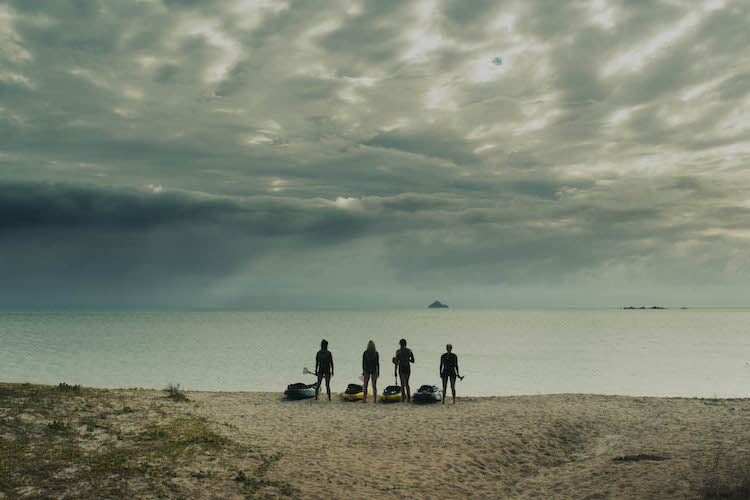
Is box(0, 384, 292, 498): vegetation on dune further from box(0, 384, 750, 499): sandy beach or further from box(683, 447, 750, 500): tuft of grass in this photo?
box(683, 447, 750, 500): tuft of grass

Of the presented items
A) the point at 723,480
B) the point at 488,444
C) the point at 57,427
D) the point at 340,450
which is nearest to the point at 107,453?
the point at 57,427

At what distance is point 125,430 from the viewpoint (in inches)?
508

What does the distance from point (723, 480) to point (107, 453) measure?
43.1 ft

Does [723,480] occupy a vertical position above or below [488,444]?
above

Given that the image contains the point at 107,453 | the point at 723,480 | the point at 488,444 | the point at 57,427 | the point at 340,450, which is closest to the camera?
the point at 723,480

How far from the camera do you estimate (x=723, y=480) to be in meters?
9.91

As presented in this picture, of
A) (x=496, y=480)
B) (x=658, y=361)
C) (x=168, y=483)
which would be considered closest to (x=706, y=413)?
(x=496, y=480)

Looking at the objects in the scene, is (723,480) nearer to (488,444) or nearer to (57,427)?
(488,444)

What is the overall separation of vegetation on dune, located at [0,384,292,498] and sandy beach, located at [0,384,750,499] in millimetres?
34

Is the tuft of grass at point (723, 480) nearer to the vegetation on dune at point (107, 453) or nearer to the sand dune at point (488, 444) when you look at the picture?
the sand dune at point (488, 444)

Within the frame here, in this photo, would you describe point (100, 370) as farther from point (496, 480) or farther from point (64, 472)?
point (496, 480)

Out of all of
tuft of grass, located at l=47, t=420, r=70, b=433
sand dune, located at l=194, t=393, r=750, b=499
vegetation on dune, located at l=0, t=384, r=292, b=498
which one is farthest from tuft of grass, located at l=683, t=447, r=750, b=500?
tuft of grass, located at l=47, t=420, r=70, b=433

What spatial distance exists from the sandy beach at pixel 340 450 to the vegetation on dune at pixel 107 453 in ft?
0.11

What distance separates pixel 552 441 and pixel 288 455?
8.04 m
